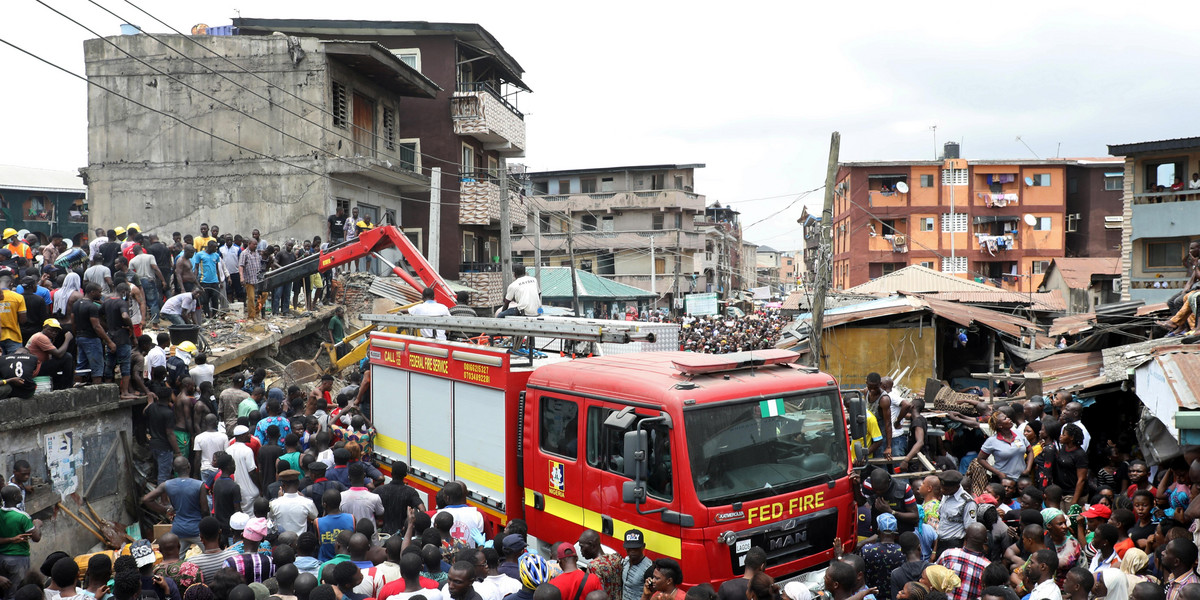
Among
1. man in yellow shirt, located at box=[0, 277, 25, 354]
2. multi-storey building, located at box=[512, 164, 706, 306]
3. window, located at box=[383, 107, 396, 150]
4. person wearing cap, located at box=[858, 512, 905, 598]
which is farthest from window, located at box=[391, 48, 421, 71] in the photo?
person wearing cap, located at box=[858, 512, 905, 598]

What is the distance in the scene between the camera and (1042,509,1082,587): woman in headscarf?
6750 mm

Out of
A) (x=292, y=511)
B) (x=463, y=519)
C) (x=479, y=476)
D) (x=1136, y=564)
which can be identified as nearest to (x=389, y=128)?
(x=479, y=476)

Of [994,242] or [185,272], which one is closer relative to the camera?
[185,272]

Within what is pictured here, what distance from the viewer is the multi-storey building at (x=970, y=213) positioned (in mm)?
48781

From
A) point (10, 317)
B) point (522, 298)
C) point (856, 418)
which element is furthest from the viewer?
point (522, 298)

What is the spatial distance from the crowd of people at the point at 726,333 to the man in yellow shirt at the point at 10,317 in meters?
17.6

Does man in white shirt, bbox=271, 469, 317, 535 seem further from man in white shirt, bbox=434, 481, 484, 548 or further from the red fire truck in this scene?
the red fire truck

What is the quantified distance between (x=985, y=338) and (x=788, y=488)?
1536cm

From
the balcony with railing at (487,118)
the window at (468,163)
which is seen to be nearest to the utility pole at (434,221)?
the window at (468,163)

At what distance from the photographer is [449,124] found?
Answer: 31672mm

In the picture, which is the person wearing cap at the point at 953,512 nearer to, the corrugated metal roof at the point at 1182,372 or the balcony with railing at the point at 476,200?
the corrugated metal roof at the point at 1182,372

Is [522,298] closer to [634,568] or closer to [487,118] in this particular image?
[634,568]

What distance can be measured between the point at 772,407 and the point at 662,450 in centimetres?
105

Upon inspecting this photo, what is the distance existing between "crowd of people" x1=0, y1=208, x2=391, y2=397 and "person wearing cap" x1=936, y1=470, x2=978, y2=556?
32.9 feet
